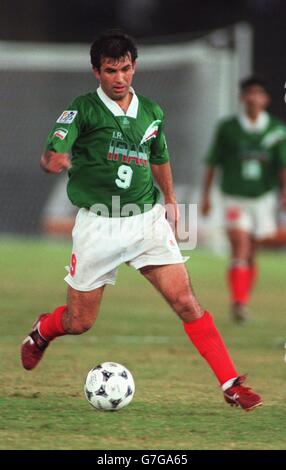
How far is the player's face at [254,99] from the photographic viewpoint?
11484 millimetres

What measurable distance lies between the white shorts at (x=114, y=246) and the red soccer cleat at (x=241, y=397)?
2.45ft

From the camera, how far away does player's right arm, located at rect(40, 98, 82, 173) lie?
19.8 feet

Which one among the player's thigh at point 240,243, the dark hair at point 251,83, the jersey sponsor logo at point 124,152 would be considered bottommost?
the jersey sponsor logo at point 124,152

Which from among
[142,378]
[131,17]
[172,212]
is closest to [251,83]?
[142,378]

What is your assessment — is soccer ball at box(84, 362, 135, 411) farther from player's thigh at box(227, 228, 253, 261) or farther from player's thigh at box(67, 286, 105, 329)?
player's thigh at box(227, 228, 253, 261)

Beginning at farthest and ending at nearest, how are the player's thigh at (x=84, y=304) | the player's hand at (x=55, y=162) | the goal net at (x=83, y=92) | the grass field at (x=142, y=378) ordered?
the goal net at (x=83, y=92) < the player's thigh at (x=84, y=304) < the player's hand at (x=55, y=162) < the grass field at (x=142, y=378)

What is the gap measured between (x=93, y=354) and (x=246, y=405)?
274 cm

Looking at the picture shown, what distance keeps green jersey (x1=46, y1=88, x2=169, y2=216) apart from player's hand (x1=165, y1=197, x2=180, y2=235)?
139mm

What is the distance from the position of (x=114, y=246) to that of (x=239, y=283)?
4.86 metres

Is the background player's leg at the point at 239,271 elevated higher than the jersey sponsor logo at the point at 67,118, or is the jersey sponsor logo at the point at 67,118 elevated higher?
the background player's leg at the point at 239,271

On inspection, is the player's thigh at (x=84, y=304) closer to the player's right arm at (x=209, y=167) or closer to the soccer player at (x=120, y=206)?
the soccer player at (x=120, y=206)

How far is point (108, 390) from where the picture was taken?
6324 millimetres

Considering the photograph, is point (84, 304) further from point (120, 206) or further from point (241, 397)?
point (241, 397)

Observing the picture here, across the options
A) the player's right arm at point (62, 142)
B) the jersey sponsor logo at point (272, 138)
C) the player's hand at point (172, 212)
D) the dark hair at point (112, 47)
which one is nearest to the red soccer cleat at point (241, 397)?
the player's hand at point (172, 212)
